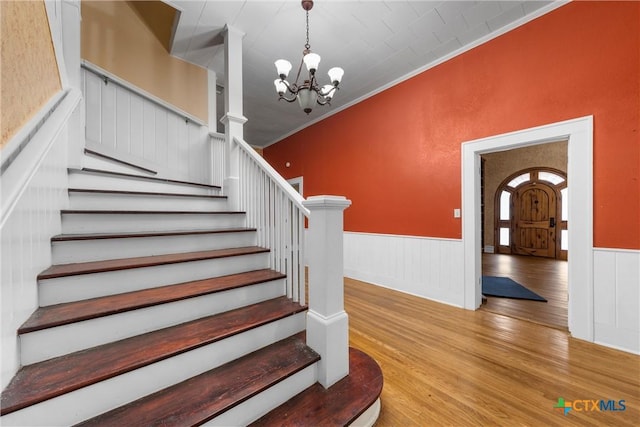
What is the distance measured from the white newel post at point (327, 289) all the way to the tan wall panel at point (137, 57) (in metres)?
3.02

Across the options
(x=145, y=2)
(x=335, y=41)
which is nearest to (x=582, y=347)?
(x=335, y=41)

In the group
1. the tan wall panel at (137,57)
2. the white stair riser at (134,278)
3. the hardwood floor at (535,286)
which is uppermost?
the tan wall panel at (137,57)

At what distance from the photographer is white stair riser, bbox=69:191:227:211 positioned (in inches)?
66.2

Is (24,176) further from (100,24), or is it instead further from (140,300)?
(100,24)

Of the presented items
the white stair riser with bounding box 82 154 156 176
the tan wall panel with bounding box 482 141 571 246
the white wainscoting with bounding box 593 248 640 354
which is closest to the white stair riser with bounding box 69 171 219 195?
the white stair riser with bounding box 82 154 156 176

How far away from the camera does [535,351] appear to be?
1.92 meters

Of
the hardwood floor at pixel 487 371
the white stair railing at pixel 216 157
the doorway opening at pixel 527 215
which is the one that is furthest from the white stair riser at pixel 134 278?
the doorway opening at pixel 527 215

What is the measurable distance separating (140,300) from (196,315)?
0.29m

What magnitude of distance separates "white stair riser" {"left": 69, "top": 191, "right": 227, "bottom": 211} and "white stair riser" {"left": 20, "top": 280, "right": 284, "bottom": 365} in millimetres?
1024

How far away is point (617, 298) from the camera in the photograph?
1.97m

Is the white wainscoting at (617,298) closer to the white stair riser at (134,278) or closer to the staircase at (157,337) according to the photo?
the staircase at (157,337)

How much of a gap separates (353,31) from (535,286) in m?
4.22

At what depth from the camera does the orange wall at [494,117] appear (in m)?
1.97

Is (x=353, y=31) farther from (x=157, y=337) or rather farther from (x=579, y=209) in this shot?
(x=157, y=337)
